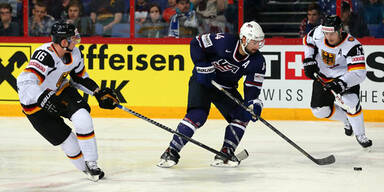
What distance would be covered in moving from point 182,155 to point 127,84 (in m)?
2.33

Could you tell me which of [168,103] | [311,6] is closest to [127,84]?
[168,103]

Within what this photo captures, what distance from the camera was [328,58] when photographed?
20.7ft

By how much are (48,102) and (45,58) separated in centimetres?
29

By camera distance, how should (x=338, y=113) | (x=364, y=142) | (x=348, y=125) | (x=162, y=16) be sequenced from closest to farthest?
(x=364, y=142), (x=338, y=113), (x=348, y=125), (x=162, y=16)

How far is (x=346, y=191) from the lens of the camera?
15.7ft

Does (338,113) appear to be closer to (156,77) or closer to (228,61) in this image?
(228,61)

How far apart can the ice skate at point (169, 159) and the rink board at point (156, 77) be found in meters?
2.60

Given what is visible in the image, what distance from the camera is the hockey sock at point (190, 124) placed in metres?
5.42

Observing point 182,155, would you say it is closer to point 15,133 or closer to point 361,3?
point 15,133

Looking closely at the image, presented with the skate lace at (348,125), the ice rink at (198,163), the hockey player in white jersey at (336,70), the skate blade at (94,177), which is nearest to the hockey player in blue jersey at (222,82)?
the ice rink at (198,163)

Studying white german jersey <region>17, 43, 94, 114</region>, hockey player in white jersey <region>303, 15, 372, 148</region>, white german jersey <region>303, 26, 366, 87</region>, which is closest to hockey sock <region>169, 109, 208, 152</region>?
white german jersey <region>17, 43, 94, 114</region>

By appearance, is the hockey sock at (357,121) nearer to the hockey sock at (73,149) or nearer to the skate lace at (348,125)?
the skate lace at (348,125)

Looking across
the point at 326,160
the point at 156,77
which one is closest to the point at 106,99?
the point at 326,160

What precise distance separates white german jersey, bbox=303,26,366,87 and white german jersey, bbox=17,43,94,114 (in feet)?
7.07
